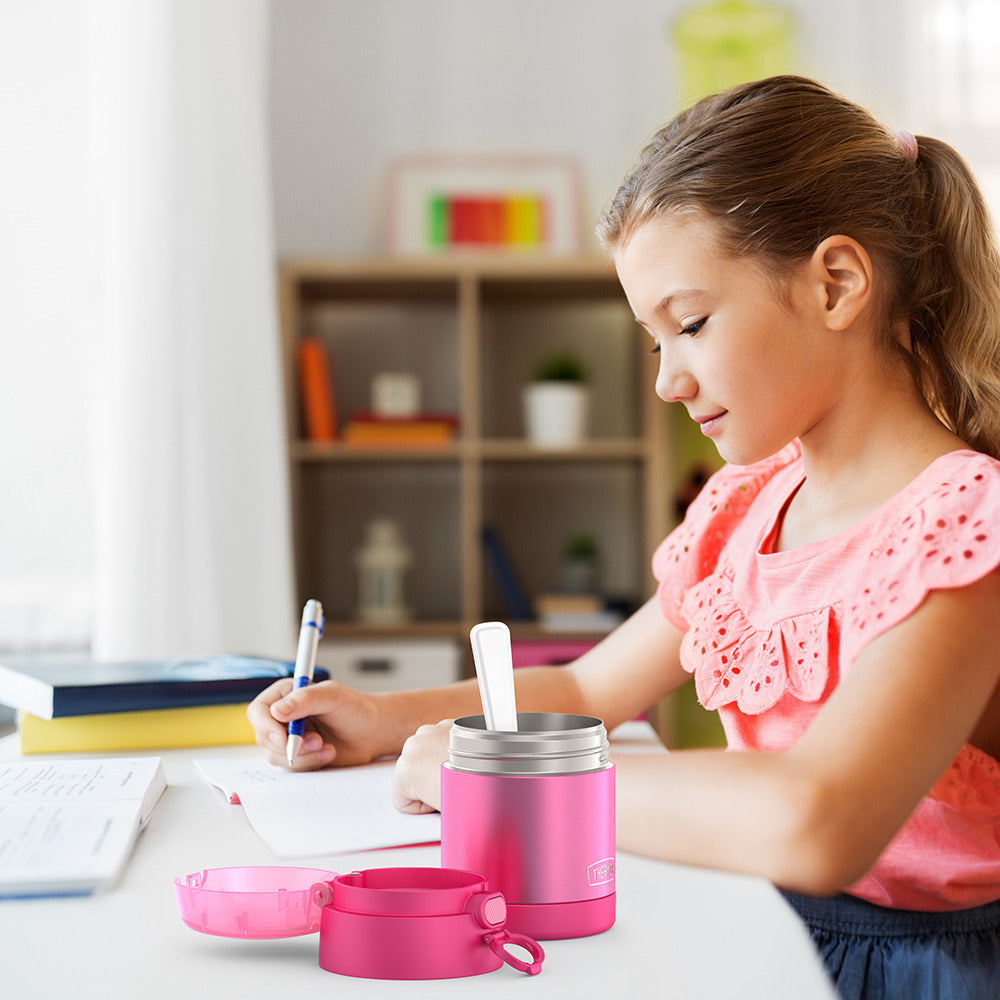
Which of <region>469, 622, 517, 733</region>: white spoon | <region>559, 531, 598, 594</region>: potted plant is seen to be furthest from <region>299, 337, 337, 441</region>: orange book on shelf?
<region>469, 622, 517, 733</region>: white spoon

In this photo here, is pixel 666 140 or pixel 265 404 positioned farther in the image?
pixel 265 404

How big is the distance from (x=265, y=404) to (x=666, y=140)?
1558mm

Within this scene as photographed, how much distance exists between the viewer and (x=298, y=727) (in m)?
0.96

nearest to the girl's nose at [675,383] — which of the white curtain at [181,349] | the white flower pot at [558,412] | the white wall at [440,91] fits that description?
the white curtain at [181,349]

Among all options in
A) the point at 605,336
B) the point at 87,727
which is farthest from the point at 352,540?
the point at 87,727

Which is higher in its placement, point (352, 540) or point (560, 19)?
point (560, 19)

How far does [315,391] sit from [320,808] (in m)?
2.02

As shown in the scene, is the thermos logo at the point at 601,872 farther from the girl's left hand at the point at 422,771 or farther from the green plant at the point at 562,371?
the green plant at the point at 562,371

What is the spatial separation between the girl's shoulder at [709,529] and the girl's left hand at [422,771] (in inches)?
15.1

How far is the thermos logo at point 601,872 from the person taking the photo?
0.55 m

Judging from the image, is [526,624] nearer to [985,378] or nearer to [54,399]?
[54,399]

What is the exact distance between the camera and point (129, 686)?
1.05 metres

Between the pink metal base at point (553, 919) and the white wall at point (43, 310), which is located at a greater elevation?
the white wall at point (43, 310)

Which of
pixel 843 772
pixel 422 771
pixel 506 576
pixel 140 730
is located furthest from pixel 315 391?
pixel 843 772
